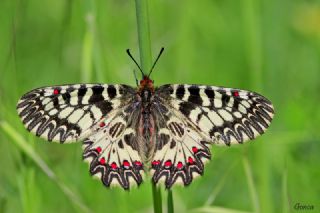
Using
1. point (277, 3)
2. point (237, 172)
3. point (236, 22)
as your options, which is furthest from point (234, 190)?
point (236, 22)

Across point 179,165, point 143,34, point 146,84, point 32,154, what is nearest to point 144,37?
point 143,34

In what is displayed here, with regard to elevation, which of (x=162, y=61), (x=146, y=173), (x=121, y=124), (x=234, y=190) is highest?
(x=162, y=61)

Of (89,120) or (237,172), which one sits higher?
(89,120)

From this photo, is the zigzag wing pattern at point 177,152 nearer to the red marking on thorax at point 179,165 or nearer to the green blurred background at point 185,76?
the red marking on thorax at point 179,165

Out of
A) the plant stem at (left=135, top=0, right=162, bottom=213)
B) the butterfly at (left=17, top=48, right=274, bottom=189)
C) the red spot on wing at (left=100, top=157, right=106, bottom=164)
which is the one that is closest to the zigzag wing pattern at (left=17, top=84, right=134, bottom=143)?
the butterfly at (left=17, top=48, right=274, bottom=189)

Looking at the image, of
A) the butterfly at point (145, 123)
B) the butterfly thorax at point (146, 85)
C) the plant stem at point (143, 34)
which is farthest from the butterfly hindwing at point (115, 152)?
the plant stem at point (143, 34)

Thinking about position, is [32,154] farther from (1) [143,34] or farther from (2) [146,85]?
(1) [143,34]

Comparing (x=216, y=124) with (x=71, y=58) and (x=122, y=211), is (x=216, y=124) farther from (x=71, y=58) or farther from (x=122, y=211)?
(x=71, y=58)
